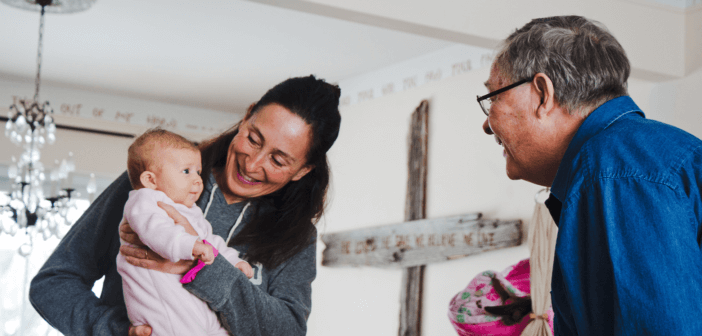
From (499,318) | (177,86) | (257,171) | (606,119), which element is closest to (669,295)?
(606,119)

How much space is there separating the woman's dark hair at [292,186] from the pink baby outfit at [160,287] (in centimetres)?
22

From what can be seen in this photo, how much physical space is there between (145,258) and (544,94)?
2.81 ft

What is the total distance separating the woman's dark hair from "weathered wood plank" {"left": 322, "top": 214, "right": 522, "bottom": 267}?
205cm

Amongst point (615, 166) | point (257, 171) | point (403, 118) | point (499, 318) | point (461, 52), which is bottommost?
point (499, 318)

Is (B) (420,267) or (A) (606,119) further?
(B) (420,267)

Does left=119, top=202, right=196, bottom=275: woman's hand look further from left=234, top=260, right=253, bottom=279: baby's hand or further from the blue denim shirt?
the blue denim shirt

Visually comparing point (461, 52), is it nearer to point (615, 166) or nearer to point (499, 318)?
point (499, 318)

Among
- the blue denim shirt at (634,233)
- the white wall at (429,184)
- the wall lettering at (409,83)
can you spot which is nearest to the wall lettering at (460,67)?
the white wall at (429,184)

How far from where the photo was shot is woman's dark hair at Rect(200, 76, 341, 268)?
1.47 metres

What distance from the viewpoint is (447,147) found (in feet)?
13.1

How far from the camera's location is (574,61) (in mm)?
941

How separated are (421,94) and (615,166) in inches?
142

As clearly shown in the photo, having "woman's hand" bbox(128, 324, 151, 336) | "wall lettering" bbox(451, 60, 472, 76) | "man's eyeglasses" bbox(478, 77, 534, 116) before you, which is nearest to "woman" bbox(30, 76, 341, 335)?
"woman's hand" bbox(128, 324, 151, 336)

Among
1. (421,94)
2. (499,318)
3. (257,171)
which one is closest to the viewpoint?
(257,171)
